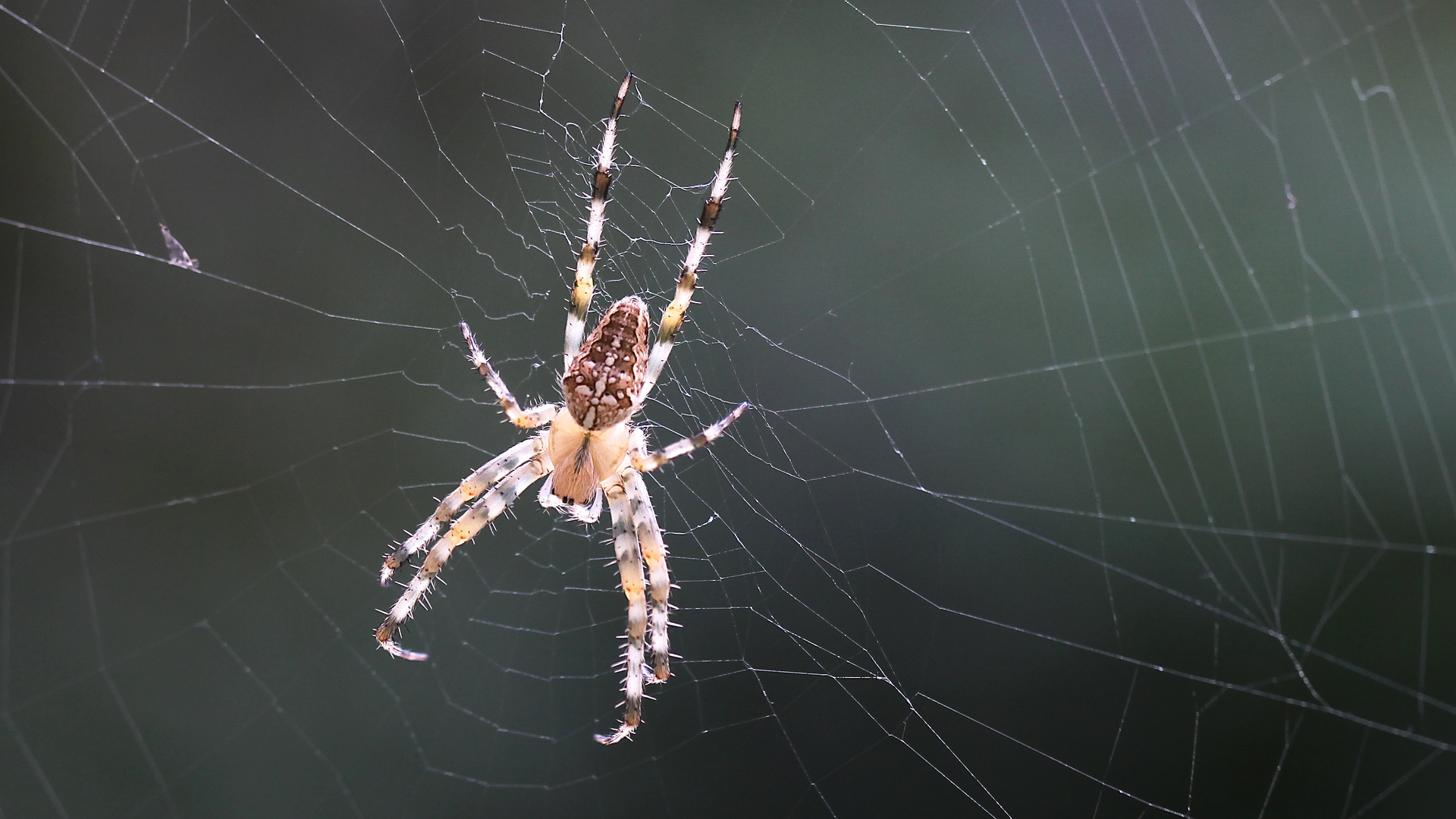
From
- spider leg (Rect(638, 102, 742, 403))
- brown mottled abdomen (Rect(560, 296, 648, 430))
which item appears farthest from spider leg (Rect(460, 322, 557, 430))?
spider leg (Rect(638, 102, 742, 403))

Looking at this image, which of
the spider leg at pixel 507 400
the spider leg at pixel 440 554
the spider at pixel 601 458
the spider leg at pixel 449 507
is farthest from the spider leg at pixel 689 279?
the spider leg at pixel 440 554

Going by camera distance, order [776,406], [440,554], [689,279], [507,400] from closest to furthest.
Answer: [689,279]
[507,400]
[440,554]
[776,406]

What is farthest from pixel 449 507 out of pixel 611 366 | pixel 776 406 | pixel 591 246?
pixel 776 406

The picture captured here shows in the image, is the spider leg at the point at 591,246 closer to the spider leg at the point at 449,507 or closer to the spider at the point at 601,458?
the spider at the point at 601,458

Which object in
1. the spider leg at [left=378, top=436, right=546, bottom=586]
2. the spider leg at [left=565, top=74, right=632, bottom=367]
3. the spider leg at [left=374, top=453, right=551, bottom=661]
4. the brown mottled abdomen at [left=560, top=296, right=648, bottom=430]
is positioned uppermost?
the spider leg at [left=565, top=74, right=632, bottom=367]

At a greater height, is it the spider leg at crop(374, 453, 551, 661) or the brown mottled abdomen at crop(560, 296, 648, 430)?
the brown mottled abdomen at crop(560, 296, 648, 430)

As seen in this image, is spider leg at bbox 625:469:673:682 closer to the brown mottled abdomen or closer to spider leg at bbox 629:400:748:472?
spider leg at bbox 629:400:748:472

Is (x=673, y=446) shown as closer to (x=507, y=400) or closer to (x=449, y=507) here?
(x=507, y=400)
